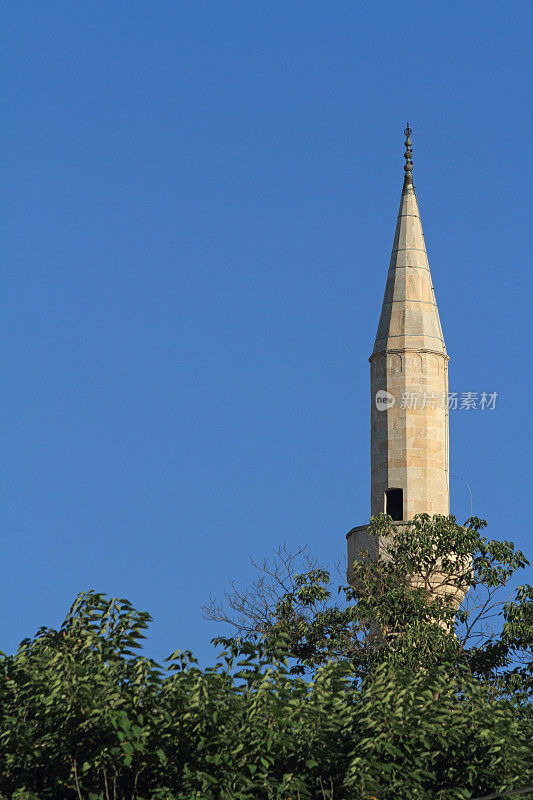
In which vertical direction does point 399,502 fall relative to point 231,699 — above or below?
above

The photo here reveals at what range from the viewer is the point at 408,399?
31.3 meters

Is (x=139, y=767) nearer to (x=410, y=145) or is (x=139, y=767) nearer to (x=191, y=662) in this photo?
(x=191, y=662)

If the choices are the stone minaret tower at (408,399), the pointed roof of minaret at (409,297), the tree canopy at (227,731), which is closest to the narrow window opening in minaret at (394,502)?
the stone minaret tower at (408,399)

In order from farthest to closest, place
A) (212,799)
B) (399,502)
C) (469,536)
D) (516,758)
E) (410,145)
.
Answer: (410,145) < (399,502) < (469,536) < (516,758) < (212,799)

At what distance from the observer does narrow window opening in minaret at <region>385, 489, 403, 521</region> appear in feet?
101

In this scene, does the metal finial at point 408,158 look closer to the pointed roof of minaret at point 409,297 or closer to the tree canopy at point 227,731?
the pointed roof of minaret at point 409,297

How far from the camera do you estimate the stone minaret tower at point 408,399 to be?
101ft

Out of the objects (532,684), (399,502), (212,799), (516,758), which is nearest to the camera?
(212,799)

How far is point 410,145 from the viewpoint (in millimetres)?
35500

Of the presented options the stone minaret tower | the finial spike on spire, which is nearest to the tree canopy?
the stone minaret tower

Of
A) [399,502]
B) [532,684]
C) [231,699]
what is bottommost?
[231,699]

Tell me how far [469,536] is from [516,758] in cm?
1159

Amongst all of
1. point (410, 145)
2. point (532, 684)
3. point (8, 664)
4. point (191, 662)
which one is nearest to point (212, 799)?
point (191, 662)

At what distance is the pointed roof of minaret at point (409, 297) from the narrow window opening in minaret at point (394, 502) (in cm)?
330
